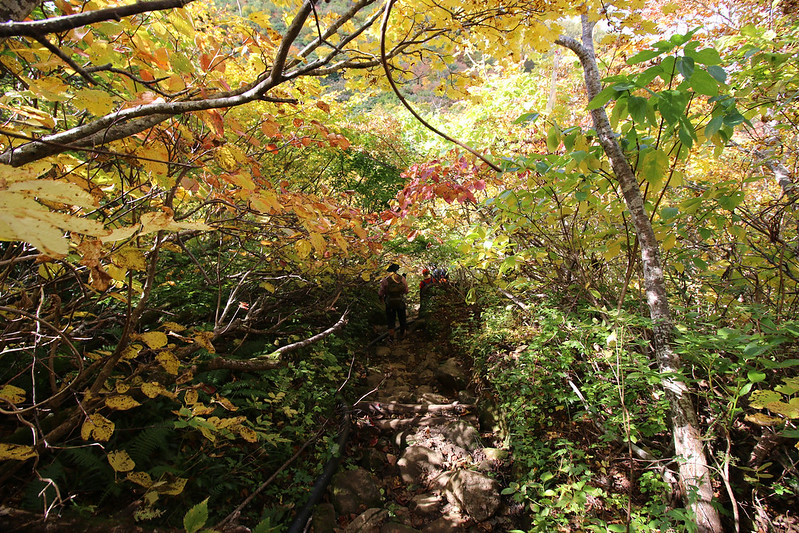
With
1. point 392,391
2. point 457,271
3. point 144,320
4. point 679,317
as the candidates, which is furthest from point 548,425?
point 457,271

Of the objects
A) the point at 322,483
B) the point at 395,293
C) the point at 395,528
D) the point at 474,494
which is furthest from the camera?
the point at 395,293

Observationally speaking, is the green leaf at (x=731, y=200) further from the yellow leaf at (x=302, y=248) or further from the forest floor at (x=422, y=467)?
the forest floor at (x=422, y=467)

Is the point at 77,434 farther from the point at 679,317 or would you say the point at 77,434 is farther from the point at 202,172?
the point at 679,317

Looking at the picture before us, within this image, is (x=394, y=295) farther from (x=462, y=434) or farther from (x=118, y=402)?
(x=118, y=402)

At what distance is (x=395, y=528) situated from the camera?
2752 millimetres

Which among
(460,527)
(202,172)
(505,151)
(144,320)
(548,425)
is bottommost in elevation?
(460,527)

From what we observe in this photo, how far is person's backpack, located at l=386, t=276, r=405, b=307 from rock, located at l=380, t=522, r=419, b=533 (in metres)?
4.57

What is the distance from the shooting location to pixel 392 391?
16.8 feet

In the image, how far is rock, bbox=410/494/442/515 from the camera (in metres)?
3.06

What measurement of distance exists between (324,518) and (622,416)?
2.57 m

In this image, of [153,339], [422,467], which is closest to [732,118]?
[153,339]

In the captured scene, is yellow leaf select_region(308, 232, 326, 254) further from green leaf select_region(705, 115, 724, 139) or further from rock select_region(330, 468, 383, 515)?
rock select_region(330, 468, 383, 515)

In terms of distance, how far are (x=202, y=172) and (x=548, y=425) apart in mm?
3716

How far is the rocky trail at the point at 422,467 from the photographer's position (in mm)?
2904
